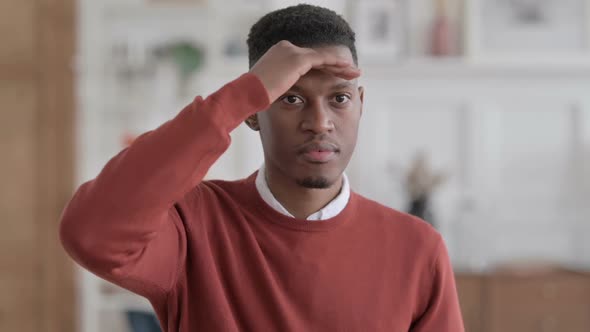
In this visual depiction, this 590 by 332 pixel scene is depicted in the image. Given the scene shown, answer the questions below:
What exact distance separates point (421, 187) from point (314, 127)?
9.02ft

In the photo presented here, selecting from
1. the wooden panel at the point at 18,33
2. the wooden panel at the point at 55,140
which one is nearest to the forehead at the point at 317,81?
the wooden panel at the point at 55,140

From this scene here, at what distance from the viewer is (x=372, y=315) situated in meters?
1.06

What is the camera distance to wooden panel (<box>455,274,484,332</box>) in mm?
3412

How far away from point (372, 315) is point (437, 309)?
11 cm

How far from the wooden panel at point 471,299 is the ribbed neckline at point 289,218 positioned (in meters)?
2.43

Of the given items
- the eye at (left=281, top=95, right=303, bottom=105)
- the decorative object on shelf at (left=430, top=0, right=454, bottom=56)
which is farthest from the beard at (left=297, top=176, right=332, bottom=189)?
the decorative object on shelf at (left=430, top=0, right=454, bottom=56)

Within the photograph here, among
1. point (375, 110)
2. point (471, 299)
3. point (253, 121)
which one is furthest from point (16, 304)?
point (253, 121)

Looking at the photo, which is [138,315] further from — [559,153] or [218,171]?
[559,153]

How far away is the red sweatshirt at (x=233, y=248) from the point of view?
0.89 meters

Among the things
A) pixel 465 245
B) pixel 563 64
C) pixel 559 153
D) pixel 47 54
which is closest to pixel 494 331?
pixel 465 245

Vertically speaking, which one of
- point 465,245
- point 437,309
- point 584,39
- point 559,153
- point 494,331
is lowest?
point 494,331

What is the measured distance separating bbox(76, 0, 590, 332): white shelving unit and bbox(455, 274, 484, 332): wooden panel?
1.34ft

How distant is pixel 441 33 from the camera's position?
12.8ft

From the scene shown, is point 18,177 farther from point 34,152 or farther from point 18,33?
point 18,33
